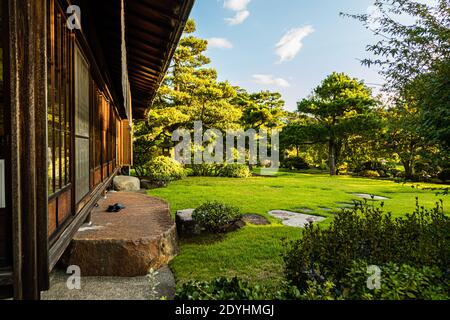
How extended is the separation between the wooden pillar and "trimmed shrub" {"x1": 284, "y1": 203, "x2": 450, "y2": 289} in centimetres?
222

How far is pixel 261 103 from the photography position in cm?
2459

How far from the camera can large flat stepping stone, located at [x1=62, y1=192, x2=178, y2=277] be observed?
345 cm

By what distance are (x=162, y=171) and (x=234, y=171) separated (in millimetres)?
5701

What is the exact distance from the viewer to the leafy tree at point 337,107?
63.9 feet

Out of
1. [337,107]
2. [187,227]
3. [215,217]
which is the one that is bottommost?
[187,227]

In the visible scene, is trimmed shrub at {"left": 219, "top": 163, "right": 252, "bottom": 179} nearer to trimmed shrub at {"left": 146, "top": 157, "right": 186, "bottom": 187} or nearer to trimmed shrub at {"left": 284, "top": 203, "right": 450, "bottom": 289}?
trimmed shrub at {"left": 146, "top": 157, "right": 186, "bottom": 187}

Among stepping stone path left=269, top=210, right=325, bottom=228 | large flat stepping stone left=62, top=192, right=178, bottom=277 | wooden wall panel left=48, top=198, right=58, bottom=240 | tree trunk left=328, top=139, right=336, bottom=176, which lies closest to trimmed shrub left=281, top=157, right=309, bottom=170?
tree trunk left=328, top=139, right=336, bottom=176

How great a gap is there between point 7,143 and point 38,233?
1.79 feet

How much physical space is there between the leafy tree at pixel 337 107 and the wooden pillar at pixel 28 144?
19455 millimetres

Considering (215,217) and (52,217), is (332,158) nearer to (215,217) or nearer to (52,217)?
(215,217)

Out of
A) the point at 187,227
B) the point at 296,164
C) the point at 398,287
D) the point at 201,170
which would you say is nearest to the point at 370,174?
the point at 296,164

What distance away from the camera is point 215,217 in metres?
Answer: 5.33
